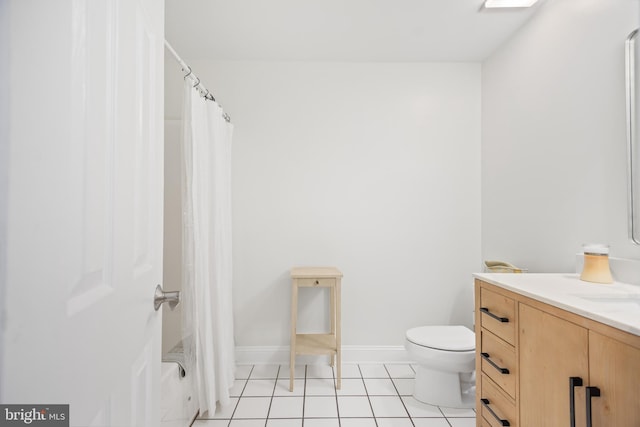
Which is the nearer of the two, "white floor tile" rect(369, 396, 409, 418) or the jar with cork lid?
the jar with cork lid

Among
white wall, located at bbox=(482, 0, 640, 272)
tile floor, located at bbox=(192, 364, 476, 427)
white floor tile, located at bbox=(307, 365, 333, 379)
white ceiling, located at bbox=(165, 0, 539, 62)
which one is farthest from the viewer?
white floor tile, located at bbox=(307, 365, 333, 379)

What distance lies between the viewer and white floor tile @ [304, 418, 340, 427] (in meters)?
1.71

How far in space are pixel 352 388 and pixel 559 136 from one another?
6.49ft

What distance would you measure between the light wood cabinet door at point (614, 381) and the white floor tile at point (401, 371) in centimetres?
160

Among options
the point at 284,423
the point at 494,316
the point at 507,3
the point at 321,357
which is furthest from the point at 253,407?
the point at 507,3

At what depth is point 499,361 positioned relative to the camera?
4.07 feet

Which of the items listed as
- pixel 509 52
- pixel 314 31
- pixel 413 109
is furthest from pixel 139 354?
pixel 509 52

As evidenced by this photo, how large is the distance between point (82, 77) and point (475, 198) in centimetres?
260

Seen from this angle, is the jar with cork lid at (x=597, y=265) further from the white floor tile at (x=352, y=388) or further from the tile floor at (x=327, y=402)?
the white floor tile at (x=352, y=388)

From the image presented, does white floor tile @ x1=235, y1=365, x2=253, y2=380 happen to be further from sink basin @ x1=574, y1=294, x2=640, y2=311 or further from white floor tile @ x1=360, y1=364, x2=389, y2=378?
sink basin @ x1=574, y1=294, x2=640, y2=311

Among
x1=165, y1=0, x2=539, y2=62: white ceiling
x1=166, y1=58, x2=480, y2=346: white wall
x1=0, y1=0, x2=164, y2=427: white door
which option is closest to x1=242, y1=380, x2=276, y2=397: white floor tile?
x1=166, y1=58, x2=480, y2=346: white wall

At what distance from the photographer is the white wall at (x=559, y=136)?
1396mm

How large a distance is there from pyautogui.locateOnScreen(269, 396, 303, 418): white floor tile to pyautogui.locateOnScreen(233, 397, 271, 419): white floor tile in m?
0.04

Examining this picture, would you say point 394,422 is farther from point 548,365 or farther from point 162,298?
point 162,298
